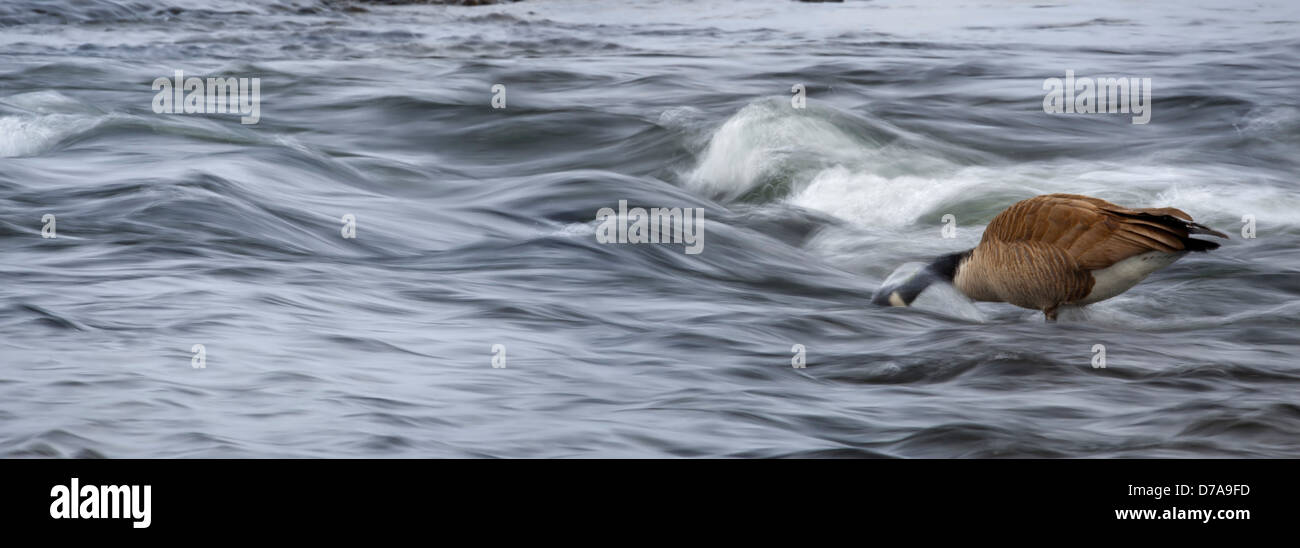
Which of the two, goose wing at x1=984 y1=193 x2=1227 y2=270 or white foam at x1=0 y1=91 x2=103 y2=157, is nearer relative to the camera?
goose wing at x1=984 y1=193 x2=1227 y2=270

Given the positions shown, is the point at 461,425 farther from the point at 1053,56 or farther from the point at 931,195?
the point at 1053,56

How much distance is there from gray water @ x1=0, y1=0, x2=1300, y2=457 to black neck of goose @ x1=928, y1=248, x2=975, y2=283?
0.14 meters

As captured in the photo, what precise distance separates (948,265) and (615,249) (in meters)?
2.27

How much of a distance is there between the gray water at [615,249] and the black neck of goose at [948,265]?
144 mm

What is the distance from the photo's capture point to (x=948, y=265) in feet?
24.2

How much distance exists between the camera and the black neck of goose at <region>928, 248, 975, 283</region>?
7332 mm

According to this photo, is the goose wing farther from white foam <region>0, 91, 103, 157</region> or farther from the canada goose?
white foam <region>0, 91, 103, 157</region>

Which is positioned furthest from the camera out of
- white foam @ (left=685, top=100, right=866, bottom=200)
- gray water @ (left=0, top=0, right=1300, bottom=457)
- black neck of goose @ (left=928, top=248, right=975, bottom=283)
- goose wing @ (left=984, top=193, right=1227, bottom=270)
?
white foam @ (left=685, top=100, right=866, bottom=200)

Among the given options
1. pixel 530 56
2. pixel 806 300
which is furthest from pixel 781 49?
pixel 806 300

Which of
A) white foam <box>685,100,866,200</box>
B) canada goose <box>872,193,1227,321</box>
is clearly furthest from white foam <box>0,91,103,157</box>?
canada goose <box>872,193,1227,321</box>

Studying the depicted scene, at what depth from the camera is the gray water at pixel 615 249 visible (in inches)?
205

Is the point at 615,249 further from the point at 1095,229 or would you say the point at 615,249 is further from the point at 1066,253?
the point at 1095,229

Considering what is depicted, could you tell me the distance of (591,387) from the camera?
227 inches
